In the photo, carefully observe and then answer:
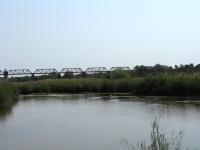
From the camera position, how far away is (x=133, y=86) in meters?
41.5

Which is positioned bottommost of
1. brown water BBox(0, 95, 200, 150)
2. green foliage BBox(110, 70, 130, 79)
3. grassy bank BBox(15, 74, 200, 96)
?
brown water BBox(0, 95, 200, 150)

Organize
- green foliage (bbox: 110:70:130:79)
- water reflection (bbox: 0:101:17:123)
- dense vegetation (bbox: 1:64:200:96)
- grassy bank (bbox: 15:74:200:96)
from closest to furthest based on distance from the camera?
water reflection (bbox: 0:101:17:123) → grassy bank (bbox: 15:74:200:96) → dense vegetation (bbox: 1:64:200:96) → green foliage (bbox: 110:70:130:79)

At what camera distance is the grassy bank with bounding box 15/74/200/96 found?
35.2m

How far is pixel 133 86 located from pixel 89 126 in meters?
22.1

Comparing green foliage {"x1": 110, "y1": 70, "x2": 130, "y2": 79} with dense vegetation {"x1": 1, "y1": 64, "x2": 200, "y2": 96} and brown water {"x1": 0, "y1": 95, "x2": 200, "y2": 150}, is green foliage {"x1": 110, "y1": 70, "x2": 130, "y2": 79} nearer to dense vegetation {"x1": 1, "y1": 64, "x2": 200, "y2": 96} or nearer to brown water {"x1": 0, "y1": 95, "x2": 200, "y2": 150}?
dense vegetation {"x1": 1, "y1": 64, "x2": 200, "y2": 96}

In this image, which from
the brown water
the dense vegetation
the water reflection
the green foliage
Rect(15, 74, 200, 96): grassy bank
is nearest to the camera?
Answer: the brown water

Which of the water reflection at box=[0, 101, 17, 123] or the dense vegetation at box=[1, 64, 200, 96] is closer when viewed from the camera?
the water reflection at box=[0, 101, 17, 123]

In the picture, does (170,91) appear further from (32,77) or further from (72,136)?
(32,77)

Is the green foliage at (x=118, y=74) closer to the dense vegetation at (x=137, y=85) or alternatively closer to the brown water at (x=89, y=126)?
the dense vegetation at (x=137, y=85)

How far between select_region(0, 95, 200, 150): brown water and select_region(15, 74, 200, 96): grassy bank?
23.7 feet

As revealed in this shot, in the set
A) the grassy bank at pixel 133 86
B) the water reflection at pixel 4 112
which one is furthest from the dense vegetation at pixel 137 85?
the water reflection at pixel 4 112

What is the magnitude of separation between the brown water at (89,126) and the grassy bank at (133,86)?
7.24m

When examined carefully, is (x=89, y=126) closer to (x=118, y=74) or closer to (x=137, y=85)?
(x=137, y=85)

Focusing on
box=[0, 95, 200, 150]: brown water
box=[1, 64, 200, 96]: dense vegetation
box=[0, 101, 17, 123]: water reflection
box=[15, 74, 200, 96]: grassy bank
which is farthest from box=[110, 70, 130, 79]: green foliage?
box=[0, 95, 200, 150]: brown water
